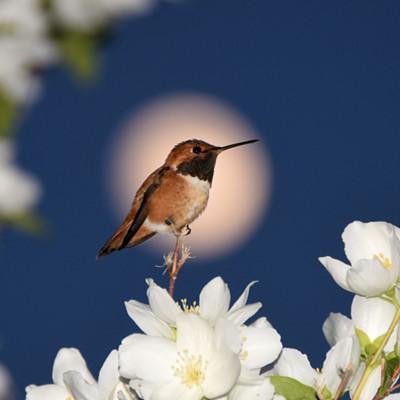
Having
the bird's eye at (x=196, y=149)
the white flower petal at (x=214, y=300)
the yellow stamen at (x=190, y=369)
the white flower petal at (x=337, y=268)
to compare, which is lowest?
the yellow stamen at (x=190, y=369)

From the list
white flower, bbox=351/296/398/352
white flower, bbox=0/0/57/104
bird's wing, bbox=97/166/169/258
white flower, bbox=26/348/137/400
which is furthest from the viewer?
bird's wing, bbox=97/166/169/258

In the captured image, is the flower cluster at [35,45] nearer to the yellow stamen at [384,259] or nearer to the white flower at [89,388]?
the white flower at [89,388]

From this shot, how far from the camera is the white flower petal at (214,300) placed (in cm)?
125

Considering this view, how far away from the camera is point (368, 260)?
1.38 m

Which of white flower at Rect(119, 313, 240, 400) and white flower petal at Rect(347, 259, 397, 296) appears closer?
white flower at Rect(119, 313, 240, 400)

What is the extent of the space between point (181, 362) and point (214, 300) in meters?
0.10

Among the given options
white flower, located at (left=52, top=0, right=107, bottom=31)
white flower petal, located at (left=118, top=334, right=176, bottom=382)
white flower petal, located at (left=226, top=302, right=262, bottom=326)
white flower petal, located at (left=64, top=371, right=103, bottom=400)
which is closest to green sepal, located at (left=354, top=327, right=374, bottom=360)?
white flower petal, located at (left=226, top=302, right=262, bottom=326)

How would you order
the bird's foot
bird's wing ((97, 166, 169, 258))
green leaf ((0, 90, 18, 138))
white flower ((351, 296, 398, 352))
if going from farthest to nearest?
bird's wing ((97, 166, 169, 258)) → green leaf ((0, 90, 18, 138)) → the bird's foot → white flower ((351, 296, 398, 352))

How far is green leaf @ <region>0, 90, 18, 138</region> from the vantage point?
1695 mm

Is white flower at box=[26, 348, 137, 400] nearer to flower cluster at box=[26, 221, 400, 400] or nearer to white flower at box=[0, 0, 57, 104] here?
flower cluster at box=[26, 221, 400, 400]

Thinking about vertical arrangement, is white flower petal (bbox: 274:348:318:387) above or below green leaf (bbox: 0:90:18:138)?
below

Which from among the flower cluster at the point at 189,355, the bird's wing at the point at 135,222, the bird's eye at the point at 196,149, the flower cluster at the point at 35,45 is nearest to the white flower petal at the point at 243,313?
the flower cluster at the point at 189,355

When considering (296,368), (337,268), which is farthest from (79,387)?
(337,268)

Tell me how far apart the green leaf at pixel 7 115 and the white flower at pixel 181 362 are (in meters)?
0.61
